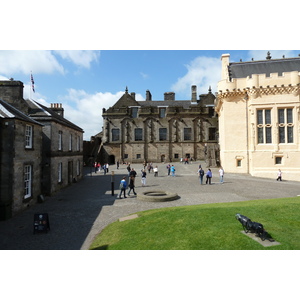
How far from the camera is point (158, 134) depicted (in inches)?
1820

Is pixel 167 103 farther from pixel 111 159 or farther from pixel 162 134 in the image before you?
pixel 111 159

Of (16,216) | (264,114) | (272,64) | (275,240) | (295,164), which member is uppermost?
(272,64)

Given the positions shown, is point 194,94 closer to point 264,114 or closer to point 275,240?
point 264,114

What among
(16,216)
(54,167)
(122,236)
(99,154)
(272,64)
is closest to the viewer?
(122,236)

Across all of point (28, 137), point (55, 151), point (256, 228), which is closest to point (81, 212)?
point (28, 137)

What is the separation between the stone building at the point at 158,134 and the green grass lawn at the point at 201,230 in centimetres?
3610

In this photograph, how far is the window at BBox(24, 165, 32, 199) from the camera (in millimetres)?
13891

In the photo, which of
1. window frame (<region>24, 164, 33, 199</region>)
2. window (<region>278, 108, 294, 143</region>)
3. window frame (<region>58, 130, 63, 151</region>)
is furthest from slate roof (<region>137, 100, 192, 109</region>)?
window frame (<region>24, 164, 33, 199</region>)

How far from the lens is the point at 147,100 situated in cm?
5412

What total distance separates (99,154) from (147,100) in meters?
18.6

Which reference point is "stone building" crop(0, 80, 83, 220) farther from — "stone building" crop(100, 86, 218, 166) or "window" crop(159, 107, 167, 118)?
"window" crop(159, 107, 167, 118)

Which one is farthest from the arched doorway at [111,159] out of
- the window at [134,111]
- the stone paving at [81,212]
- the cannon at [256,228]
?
the cannon at [256,228]

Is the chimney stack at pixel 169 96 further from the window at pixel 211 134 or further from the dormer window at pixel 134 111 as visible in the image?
the window at pixel 211 134

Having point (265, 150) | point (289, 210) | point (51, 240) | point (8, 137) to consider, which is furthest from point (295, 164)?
point (8, 137)
